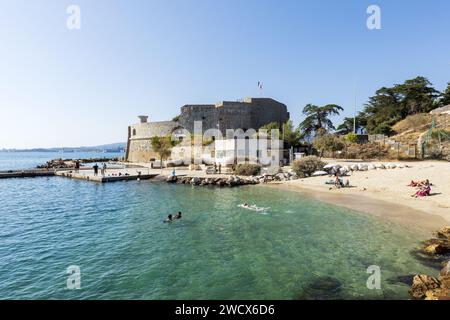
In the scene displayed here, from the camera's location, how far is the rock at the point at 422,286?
7.88m

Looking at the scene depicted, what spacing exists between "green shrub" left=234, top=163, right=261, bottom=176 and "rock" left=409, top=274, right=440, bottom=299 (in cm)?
2649

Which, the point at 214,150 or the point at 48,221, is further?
the point at 214,150

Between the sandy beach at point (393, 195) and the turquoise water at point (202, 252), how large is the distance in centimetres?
183

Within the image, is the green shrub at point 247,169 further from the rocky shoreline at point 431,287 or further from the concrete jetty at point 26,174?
the concrete jetty at point 26,174

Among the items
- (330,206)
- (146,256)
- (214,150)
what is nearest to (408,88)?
(214,150)

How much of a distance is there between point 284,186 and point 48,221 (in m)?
19.8

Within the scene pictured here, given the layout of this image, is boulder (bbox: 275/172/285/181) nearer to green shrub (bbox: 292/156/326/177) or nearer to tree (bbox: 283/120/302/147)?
green shrub (bbox: 292/156/326/177)

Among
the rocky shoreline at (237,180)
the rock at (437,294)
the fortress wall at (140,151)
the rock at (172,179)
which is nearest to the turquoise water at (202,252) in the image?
the rock at (437,294)

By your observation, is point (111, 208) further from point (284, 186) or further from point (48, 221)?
point (284, 186)

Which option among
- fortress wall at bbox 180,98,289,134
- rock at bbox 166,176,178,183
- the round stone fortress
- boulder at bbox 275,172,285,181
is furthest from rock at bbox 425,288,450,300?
fortress wall at bbox 180,98,289,134

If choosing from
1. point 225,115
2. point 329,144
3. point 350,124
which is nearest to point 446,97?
point 350,124

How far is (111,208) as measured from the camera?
67.9 feet

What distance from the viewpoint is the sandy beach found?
15.7 m

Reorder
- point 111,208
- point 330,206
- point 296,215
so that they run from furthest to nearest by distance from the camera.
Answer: point 111,208 < point 330,206 < point 296,215
